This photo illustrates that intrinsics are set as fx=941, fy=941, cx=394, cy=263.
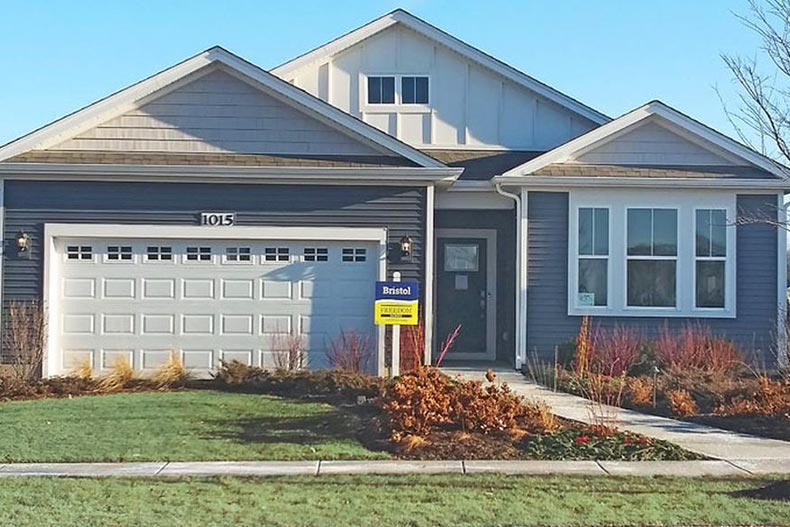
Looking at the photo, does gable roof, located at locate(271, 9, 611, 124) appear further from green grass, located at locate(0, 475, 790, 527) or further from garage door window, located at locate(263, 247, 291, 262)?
green grass, located at locate(0, 475, 790, 527)

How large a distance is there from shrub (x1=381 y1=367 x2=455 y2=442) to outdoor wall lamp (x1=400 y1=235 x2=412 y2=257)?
4930 millimetres

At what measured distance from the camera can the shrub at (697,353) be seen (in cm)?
1432

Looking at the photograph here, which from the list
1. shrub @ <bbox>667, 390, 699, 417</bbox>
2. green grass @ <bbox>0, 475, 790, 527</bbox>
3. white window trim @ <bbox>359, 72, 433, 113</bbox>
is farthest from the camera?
white window trim @ <bbox>359, 72, 433, 113</bbox>

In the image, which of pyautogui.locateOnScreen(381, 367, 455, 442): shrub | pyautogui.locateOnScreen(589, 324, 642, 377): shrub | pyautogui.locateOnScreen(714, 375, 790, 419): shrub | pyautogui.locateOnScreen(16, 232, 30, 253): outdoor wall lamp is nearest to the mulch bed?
pyautogui.locateOnScreen(714, 375, 790, 419): shrub

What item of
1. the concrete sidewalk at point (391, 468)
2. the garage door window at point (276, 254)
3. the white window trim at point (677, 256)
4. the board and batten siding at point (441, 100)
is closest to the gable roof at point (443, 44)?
the board and batten siding at point (441, 100)

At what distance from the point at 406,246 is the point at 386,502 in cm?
791

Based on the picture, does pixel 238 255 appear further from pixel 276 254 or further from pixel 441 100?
pixel 441 100

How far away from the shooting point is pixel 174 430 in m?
10.7

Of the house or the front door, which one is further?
the front door

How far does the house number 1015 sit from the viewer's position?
1519cm

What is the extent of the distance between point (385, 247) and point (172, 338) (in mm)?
3739

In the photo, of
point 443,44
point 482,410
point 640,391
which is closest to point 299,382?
point 482,410

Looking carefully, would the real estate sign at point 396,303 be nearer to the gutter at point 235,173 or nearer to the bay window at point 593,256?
the gutter at point 235,173

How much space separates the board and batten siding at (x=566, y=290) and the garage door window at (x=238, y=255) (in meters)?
4.70
